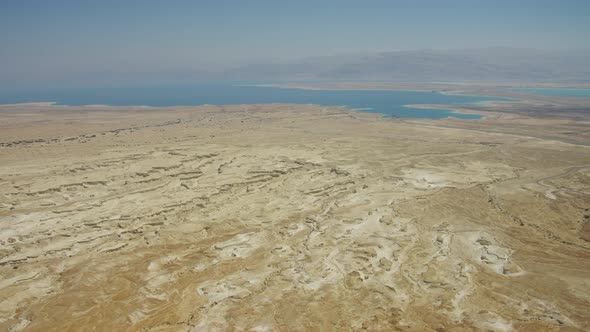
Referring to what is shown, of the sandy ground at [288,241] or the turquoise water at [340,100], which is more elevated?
the turquoise water at [340,100]

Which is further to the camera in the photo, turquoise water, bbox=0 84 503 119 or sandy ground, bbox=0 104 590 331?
turquoise water, bbox=0 84 503 119

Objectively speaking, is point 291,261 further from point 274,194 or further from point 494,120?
point 494,120

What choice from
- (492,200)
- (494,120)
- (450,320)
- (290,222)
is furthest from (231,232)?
(494,120)

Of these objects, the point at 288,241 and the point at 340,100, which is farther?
the point at 340,100

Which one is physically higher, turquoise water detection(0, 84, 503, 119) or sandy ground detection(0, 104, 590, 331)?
turquoise water detection(0, 84, 503, 119)

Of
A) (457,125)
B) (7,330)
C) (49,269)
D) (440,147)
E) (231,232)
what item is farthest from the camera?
(457,125)

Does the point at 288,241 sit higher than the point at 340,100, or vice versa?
the point at 340,100

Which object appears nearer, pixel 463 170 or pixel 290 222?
pixel 290 222

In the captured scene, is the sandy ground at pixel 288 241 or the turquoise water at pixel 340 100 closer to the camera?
the sandy ground at pixel 288 241
